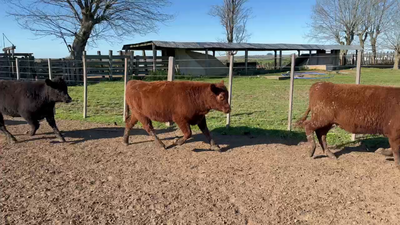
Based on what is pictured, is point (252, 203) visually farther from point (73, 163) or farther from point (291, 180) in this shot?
point (73, 163)

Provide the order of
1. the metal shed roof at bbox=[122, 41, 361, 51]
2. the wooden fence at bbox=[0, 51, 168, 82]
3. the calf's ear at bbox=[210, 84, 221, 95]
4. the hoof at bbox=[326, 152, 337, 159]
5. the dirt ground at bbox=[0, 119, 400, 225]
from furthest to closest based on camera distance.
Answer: the metal shed roof at bbox=[122, 41, 361, 51]
the wooden fence at bbox=[0, 51, 168, 82]
the calf's ear at bbox=[210, 84, 221, 95]
the hoof at bbox=[326, 152, 337, 159]
the dirt ground at bbox=[0, 119, 400, 225]

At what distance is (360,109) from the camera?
15.4ft

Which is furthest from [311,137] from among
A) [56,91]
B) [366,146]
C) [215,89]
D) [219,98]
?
[56,91]

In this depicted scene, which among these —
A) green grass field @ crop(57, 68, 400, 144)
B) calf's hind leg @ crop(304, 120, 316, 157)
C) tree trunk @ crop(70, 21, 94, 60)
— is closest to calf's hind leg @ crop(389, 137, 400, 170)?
calf's hind leg @ crop(304, 120, 316, 157)

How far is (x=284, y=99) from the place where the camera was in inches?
462

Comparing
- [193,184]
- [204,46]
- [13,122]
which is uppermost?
[204,46]

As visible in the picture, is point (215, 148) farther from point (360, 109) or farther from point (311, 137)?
point (360, 109)

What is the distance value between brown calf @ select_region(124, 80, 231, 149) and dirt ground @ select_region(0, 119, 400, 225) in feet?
1.74

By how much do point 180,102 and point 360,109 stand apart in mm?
2875

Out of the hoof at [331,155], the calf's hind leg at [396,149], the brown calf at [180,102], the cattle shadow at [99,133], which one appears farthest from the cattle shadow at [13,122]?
the calf's hind leg at [396,149]

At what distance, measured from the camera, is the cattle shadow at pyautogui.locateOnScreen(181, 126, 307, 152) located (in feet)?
20.3

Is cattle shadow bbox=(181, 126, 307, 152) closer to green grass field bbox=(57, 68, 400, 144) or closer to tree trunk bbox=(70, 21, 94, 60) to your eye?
green grass field bbox=(57, 68, 400, 144)

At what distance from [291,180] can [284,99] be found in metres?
7.85

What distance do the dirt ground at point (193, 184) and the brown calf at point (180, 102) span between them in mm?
529
